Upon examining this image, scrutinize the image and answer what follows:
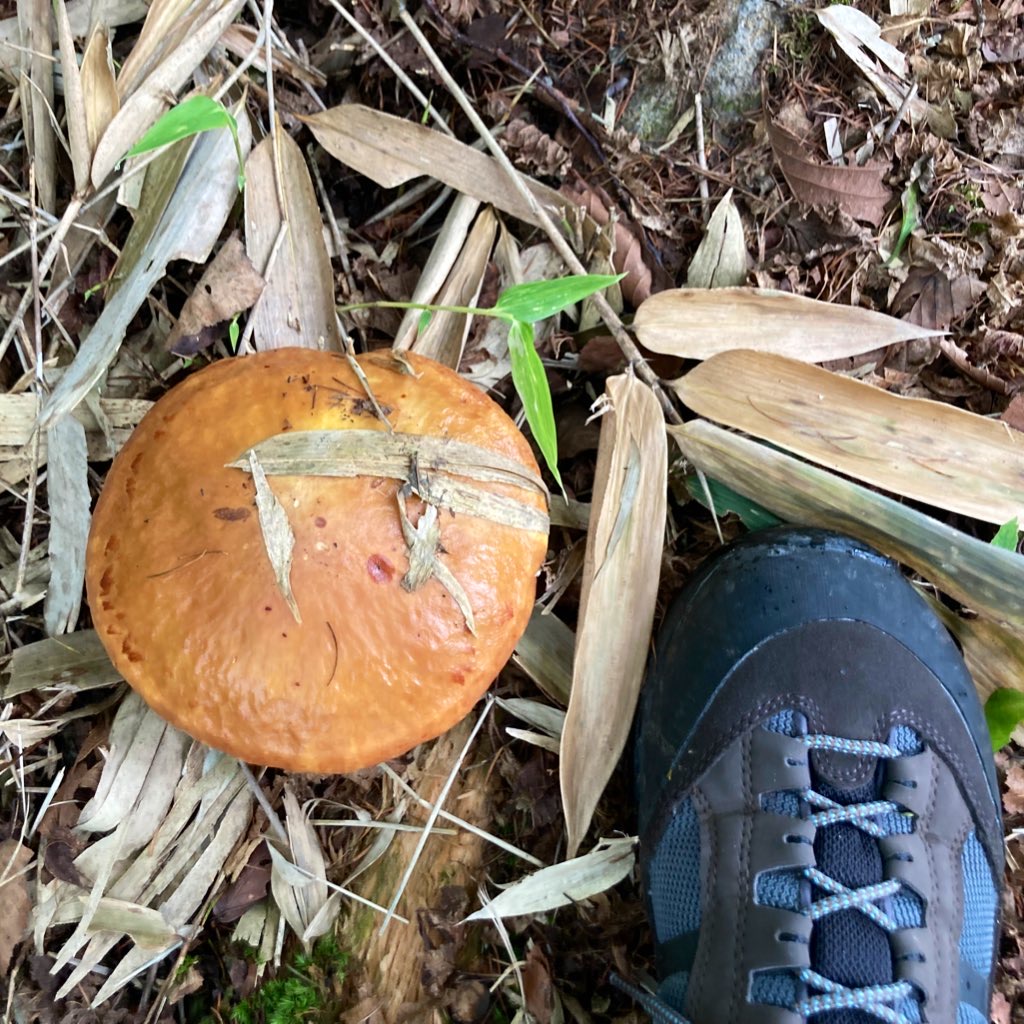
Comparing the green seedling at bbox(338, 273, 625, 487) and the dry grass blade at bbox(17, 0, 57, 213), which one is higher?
the dry grass blade at bbox(17, 0, 57, 213)

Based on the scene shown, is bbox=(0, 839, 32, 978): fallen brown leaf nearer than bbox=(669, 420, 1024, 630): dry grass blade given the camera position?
No

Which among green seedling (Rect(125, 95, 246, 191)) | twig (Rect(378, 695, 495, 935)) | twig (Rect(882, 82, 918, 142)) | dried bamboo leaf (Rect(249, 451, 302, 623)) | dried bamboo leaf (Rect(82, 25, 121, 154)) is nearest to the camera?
dried bamboo leaf (Rect(249, 451, 302, 623))

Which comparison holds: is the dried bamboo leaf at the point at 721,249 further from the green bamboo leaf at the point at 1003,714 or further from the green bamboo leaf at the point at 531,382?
the green bamboo leaf at the point at 1003,714

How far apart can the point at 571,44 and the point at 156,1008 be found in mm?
2475

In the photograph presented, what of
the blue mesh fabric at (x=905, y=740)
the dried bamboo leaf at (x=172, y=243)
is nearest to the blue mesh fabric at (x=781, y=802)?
the blue mesh fabric at (x=905, y=740)

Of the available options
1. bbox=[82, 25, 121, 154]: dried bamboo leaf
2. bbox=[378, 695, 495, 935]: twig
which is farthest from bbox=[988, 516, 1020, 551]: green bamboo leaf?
bbox=[82, 25, 121, 154]: dried bamboo leaf

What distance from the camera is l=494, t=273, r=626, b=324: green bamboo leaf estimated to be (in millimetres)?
1703

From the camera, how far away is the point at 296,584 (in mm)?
1408

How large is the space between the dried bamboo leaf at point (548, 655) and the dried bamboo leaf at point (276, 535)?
703 millimetres

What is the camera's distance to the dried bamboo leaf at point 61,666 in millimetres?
1912

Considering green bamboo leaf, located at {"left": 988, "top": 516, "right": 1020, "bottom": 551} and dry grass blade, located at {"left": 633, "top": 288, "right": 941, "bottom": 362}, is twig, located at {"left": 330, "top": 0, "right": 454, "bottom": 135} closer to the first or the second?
dry grass blade, located at {"left": 633, "top": 288, "right": 941, "bottom": 362}

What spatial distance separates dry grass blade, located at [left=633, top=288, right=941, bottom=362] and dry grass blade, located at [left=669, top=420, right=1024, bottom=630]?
21 centimetres

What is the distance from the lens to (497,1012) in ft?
6.44

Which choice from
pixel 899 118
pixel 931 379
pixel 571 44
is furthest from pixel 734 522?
pixel 571 44
